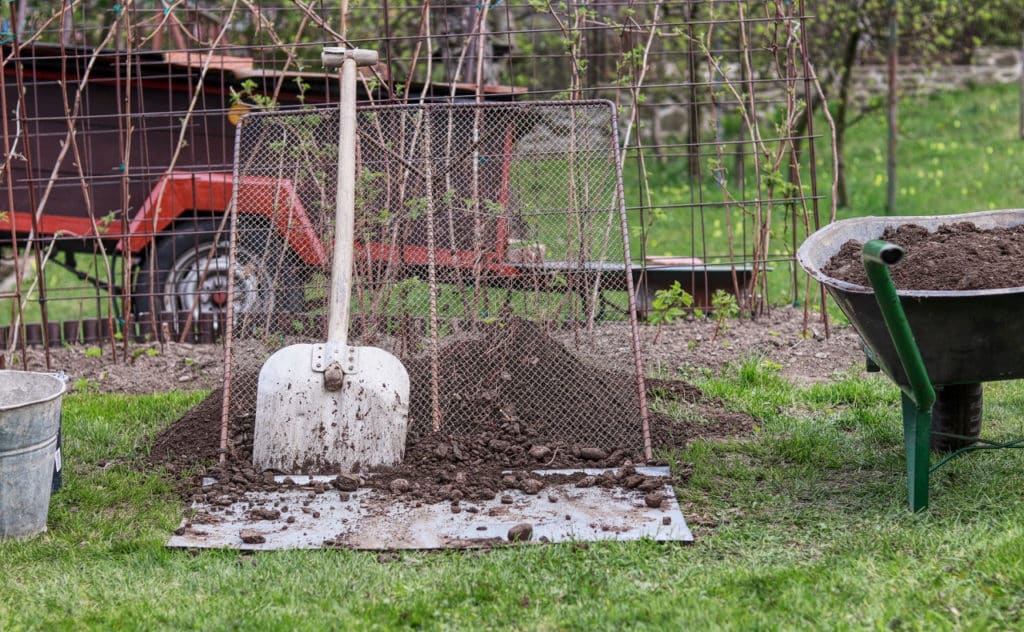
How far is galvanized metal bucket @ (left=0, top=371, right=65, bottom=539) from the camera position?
11.0 feet

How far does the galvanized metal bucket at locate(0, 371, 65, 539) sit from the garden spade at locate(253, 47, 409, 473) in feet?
2.40

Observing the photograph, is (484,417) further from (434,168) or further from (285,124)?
(285,124)

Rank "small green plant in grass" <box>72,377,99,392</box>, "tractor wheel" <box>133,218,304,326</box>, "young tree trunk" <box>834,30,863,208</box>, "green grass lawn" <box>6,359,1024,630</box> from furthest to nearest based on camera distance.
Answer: "young tree trunk" <box>834,30,863,208</box> → "tractor wheel" <box>133,218,304,326</box> → "small green plant in grass" <box>72,377,99,392</box> → "green grass lawn" <box>6,359,1024,630</box>

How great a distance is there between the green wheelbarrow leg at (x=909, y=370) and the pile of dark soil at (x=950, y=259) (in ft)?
0.93

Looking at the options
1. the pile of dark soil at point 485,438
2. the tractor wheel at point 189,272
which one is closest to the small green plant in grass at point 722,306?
the pile of dark soil at point 485,438

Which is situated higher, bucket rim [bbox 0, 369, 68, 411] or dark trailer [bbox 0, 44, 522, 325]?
dark trailer [bbox 0, 44, 522, 325]

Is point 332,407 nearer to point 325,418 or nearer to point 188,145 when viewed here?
point 325,418

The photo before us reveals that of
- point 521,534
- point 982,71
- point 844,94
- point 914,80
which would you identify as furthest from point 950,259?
point 982,71

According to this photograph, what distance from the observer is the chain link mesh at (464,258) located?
14.3ft

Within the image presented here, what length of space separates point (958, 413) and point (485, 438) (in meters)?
1.76

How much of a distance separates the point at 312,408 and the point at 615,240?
138 centimetres

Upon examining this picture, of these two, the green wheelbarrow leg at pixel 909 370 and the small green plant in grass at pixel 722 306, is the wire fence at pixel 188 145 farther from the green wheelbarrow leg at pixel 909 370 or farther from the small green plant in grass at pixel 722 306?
the green wheelbarrow leg at pixel 909 370

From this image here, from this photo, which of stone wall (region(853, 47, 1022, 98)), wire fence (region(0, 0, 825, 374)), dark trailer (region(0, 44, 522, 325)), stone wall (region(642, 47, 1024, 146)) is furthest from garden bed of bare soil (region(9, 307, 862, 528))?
stone wall (region(853, 47, 1022, 98))

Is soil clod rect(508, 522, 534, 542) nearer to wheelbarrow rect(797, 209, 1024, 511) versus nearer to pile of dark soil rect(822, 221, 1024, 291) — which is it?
wheelbarrow rect(797, 209, 1024, 511)
